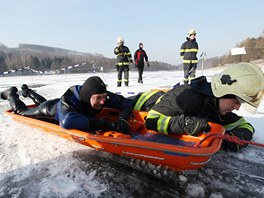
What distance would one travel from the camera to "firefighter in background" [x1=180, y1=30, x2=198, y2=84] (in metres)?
7.00

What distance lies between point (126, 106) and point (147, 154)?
1.15m

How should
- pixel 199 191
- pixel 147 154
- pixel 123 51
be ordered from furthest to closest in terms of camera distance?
pixel 123 51
pixel 147 154
pixel 199 191

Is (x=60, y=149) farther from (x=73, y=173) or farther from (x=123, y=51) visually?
(x=123, y=51)

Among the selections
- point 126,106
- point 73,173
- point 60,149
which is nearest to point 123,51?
point 126,106

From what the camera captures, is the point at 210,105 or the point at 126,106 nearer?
the point at 210,105

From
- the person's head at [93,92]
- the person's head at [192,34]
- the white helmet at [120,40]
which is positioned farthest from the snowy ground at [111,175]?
the white helmet at [120,40]

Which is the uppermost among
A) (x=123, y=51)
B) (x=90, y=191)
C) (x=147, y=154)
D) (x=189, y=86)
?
(x=123, y=51)

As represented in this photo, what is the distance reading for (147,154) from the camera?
6.39 feet

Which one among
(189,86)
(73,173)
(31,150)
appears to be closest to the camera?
(73,173)

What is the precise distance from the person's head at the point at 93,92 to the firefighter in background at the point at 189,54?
15.7ft

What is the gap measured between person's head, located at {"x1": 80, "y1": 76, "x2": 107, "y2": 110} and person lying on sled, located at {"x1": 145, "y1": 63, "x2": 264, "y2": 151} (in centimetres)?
73

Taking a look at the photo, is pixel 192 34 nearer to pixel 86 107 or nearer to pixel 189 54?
pixel 189 54

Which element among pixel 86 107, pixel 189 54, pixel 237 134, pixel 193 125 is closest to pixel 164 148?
pixel 193 125

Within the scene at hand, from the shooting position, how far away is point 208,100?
2.24 m
